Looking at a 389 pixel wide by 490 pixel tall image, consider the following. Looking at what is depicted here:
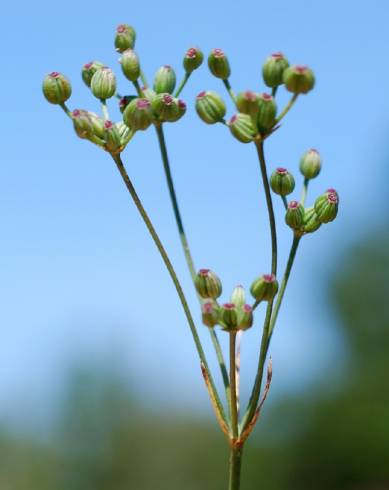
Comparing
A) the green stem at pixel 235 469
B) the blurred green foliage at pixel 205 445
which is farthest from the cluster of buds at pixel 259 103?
the blurred green foliage at pixel 205 445

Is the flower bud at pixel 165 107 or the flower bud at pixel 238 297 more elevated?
the flower bud at pixel 165 107

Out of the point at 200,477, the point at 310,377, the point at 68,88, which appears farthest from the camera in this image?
the point at 310,377

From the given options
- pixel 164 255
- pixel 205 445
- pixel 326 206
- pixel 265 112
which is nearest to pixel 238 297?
pixel 164 255

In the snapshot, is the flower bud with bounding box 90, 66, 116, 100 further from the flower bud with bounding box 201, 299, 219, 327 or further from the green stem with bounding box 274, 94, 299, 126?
the flower bud with bounding box 201, 299, 219, 327

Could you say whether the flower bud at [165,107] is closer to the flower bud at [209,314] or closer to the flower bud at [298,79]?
the flower bud at [298,79]

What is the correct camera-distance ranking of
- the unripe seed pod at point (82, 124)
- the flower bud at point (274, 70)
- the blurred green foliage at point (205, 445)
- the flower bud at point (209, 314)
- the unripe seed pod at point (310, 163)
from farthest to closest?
1. the blurred green foliage at point (205, 445)
2. the unripe seed pod at point (310, 163)
3. the unripe seed pod at point (82, 124)
4. the flower bud at point (274, 70)
5. the flower bud at point (209, 314)

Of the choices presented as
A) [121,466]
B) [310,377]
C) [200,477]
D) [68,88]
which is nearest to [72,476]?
[121,466]

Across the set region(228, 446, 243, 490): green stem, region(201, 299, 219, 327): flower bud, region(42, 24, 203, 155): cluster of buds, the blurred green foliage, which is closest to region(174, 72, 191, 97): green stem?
region(42, 24, 203, 155): cluster of buds

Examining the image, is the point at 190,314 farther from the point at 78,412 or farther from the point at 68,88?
the point at 78,412
